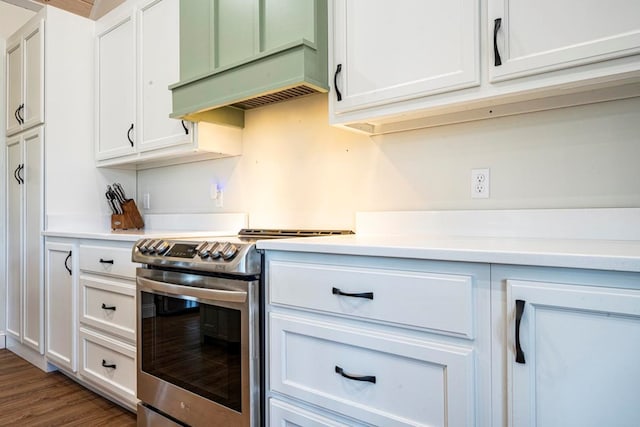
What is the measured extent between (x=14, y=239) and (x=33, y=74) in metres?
1.16

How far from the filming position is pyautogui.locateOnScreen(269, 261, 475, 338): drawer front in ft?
3.29

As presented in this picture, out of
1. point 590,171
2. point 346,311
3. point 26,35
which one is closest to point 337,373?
point 346,311

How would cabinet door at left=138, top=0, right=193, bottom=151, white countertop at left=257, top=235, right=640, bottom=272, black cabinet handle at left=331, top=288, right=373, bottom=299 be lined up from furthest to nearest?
cabinet door at left=138, top=0, right=193, bottom=151 → black cabinet handle at left=331, top=288, right=373, bottom=299 → white countertop at left=257, top=235, right=640, bottom=272

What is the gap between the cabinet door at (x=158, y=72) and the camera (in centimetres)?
218

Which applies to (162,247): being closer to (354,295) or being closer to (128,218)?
(354,295)

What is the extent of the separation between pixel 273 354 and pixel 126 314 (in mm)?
962

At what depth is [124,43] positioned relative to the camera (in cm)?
252

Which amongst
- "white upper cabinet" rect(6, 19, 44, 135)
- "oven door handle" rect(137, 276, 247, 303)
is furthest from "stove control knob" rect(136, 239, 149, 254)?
"white upper cabinet" rect(6, 19, 44, 135)

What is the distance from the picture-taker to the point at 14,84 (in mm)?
2918

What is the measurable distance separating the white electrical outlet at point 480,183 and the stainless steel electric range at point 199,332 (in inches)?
23.0

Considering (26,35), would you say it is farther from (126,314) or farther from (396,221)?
(396,221)

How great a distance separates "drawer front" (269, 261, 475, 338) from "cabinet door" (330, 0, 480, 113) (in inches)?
25.3

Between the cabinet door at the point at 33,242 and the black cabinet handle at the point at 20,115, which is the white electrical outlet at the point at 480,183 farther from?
the black cabinet handle at the point at 20,115

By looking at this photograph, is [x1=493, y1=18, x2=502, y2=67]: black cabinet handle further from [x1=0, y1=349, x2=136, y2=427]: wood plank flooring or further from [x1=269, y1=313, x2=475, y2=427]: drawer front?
[x1=0, y1=349, x2=136, y2=427]: wood plank flooring
